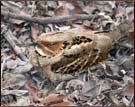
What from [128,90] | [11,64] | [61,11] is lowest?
[128,90]

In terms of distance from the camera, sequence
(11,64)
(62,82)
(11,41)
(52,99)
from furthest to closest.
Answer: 1. (11,41)
2. (11,64)
3. (62,82)
4. (52,99)

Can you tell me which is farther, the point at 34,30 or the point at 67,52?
the point at 34,30

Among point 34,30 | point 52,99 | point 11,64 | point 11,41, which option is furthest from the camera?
point 34,30

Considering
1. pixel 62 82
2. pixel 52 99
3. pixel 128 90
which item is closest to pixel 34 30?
pixel 62 82

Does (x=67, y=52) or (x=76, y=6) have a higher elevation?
(x=76, y=6)

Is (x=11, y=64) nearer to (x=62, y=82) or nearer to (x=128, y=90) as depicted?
(x=62, y=82)

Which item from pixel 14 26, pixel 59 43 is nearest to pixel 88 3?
pixel 14 26

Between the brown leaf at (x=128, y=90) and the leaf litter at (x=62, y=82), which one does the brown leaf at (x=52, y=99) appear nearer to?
the leaf litter at (x=62, y=82)

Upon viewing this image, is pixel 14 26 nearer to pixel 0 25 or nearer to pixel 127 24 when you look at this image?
pixel 0 25

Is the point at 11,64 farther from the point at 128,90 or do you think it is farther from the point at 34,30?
the point at 128,90
